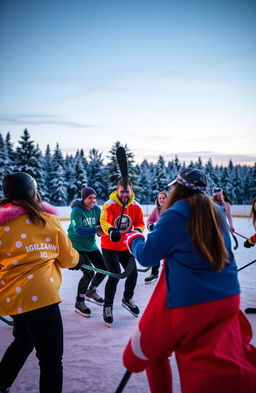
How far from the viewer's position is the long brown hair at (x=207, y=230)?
1255 millimetres

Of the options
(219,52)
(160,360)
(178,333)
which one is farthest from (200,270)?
(219,52)

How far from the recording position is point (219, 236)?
4.26ft

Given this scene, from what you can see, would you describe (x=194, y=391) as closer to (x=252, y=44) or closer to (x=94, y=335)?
(x=94, y=335)

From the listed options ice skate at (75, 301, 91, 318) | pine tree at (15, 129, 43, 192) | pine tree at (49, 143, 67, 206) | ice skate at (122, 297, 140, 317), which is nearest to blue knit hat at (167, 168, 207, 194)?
ice skate at (122, 297, 140, 317)

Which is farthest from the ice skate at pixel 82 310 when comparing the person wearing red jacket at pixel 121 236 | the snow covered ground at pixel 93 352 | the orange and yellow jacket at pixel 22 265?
the orange and yellow jacket at pixel 22 265

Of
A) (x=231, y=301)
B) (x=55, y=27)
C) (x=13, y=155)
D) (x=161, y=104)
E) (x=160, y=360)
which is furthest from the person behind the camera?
(x=13, y=155)

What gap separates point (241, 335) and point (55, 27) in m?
23.9

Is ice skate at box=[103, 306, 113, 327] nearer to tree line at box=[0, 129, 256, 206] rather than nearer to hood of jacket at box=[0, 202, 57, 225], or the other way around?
hood of jacket at box=[0, 202, 57, 225]

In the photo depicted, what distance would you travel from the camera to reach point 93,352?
2600 mm

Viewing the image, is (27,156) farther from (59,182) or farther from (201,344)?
(201,344)

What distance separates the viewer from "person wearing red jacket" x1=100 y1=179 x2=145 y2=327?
10.9ft

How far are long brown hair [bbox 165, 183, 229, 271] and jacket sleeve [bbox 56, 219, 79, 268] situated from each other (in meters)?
0.87

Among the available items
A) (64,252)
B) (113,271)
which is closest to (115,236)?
(113,271)

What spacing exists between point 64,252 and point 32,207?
37cm
